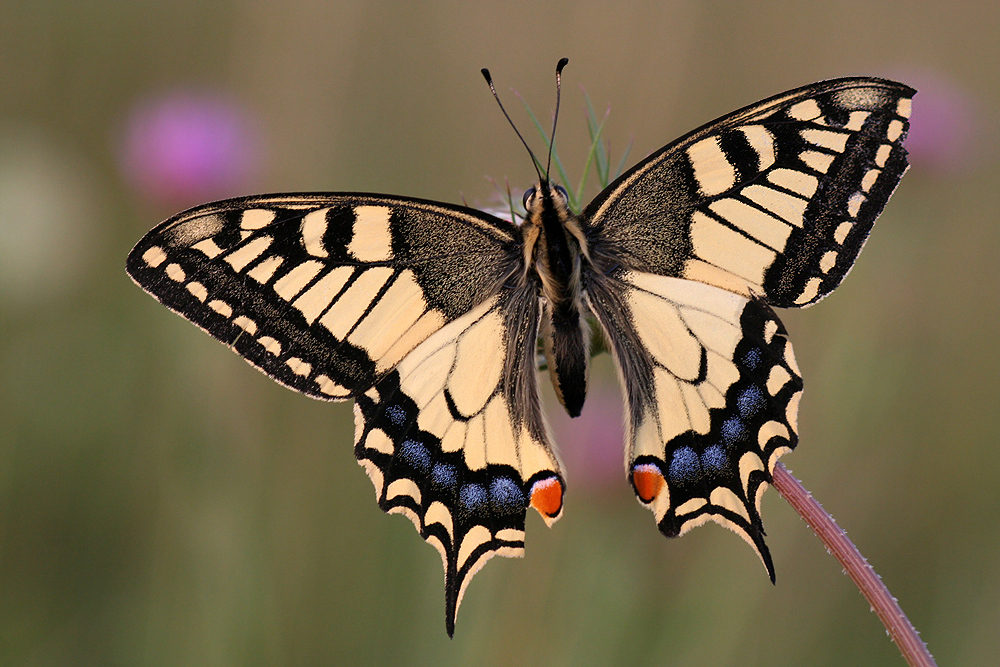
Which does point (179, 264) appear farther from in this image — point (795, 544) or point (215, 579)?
point (795, 544)

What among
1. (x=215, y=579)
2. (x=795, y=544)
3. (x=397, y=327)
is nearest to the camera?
(x=397, y=327)

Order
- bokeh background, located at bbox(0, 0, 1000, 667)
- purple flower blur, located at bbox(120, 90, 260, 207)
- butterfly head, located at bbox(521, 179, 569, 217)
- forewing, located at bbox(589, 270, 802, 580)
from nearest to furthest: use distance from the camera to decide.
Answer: forewing, located at bbox(589, 270, 802, 580) < butterfly head, located at bbox(521, 179, 569, 217) < bokeh background, located at bbox(0, 0, 1000, 667) < purple flower blur, located at bbox(120, 90, 260, 207)

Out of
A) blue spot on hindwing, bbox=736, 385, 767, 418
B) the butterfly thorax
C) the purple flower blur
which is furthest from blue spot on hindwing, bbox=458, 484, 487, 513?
the purple flower blur

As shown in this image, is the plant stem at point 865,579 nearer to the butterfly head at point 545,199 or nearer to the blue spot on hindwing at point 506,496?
the blue spot on hindwing at point 506,496

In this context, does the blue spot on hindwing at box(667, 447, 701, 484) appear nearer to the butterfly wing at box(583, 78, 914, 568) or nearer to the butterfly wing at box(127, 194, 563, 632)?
the butterfly wing at box(583, 78, 914, 568)

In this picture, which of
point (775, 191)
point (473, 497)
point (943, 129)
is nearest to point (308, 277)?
point (473, 497)

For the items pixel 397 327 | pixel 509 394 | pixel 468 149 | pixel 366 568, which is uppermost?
pixel 468 149

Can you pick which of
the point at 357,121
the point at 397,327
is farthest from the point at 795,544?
the point at 357,121

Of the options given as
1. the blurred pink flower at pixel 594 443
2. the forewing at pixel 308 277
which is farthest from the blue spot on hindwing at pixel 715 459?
the blurred pink flower at pixel 594 443
